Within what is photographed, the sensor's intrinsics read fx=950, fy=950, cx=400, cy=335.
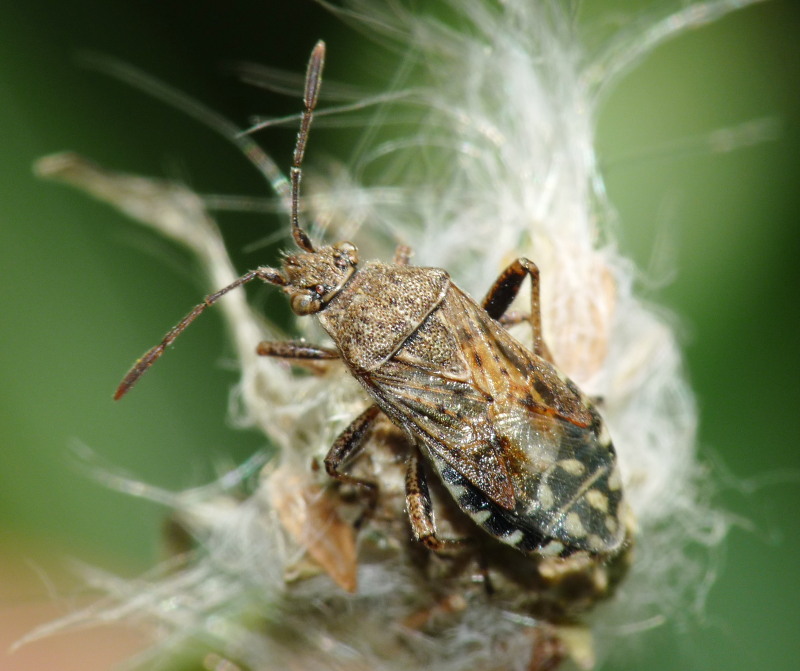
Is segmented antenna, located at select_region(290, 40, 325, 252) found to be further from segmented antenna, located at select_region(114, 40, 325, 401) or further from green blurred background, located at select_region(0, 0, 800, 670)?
green blurred background, located at select_region(0, 0, 800, 670)

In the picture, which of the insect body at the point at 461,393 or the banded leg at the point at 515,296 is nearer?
the insect body at the point at 461,393

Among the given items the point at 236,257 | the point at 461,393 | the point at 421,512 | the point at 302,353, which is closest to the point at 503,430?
the point at 461,393

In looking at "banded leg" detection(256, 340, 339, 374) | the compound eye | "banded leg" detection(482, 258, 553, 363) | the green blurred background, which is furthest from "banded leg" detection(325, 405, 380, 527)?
the green blurred background

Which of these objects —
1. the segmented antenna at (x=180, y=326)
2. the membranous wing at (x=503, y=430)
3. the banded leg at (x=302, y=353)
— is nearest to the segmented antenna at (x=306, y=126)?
the segmented antenna at (x=180, y=326)

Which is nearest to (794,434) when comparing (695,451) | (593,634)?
(695,451)

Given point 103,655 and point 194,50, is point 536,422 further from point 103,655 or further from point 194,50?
point 194,50

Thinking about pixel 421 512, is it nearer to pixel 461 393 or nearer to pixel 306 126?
pixel 461 393

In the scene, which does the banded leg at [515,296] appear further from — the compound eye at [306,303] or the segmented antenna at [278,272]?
the segmented antenna at [278,272]
